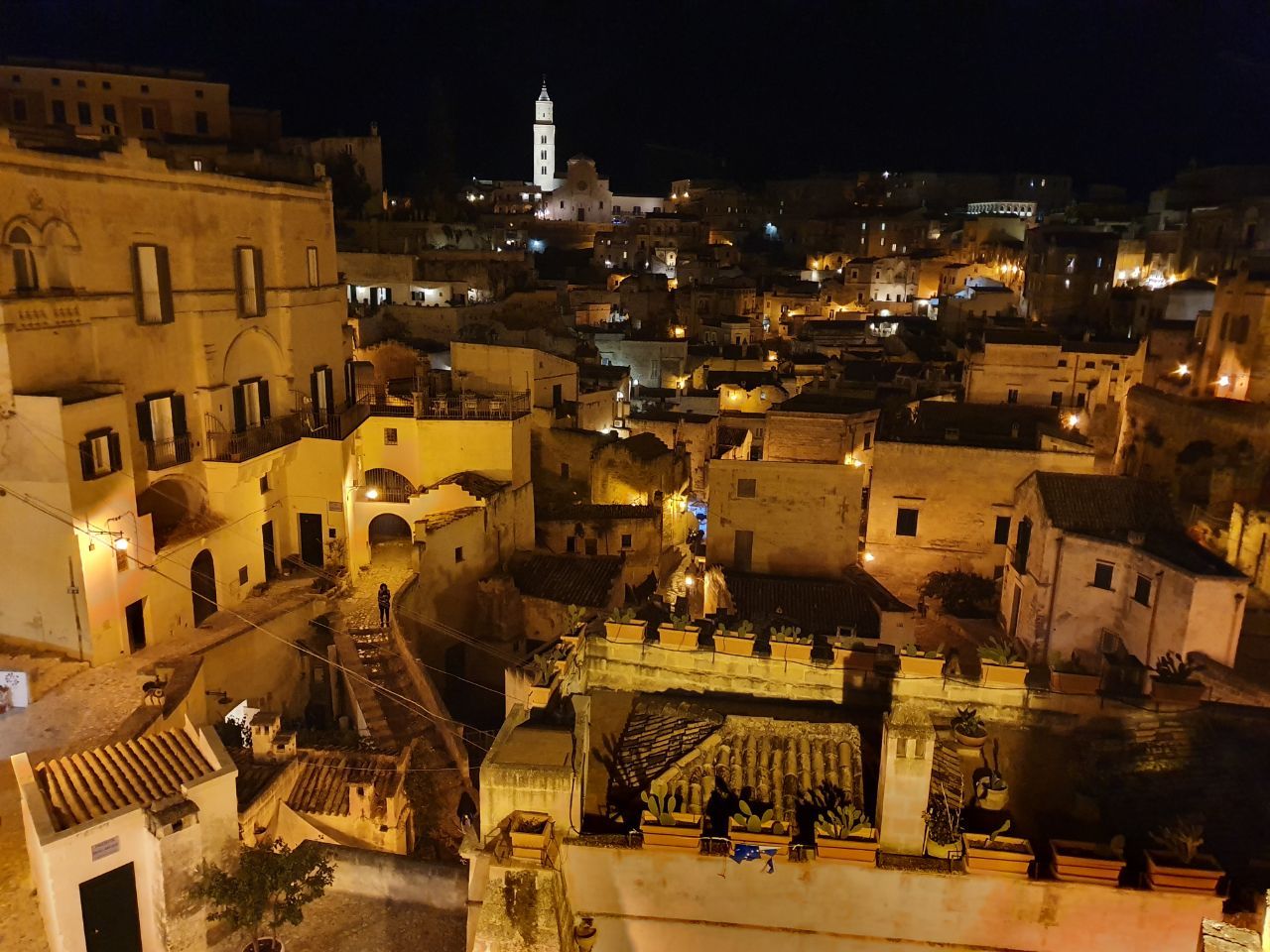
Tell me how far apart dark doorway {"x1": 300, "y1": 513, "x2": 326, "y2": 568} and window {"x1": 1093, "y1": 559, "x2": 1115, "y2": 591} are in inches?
717

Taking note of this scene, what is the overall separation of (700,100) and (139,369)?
109306 millimetres

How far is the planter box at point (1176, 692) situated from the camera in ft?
31.9

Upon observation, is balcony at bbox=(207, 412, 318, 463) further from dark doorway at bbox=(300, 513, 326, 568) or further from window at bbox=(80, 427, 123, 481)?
window at bbox=(80, 427, 123, 481)

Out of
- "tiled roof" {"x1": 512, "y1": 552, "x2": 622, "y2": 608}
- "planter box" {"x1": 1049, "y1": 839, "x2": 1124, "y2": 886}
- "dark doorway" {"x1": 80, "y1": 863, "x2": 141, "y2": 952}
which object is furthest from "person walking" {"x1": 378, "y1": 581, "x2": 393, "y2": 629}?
"planter box" {"x1": 1049, "y1": 839, "x2": 1124, "y2": 886}

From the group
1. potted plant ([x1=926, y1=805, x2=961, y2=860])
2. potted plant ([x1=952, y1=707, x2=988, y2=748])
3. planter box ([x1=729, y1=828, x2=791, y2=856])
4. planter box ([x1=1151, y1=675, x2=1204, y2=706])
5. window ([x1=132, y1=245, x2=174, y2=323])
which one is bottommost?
potted plant ([x1=926, y1=805, x2=961, y2=860])

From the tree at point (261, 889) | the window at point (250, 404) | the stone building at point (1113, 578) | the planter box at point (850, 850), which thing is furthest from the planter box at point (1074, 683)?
the window at point (250, 404)

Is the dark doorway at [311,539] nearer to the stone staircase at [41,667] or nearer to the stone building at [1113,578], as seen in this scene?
the stone staircase at [41,667]

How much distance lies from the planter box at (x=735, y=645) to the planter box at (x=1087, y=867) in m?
3.92

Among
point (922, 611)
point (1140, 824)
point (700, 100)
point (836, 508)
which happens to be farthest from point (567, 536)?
point (700, 100)

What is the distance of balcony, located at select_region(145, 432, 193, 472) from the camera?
17766mm

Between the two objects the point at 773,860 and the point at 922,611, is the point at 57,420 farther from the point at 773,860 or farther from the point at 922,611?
the point at 922,611

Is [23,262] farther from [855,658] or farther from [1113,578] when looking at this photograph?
[1113,578]

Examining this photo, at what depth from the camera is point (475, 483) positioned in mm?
22781

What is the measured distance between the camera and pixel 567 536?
25.7 meters
